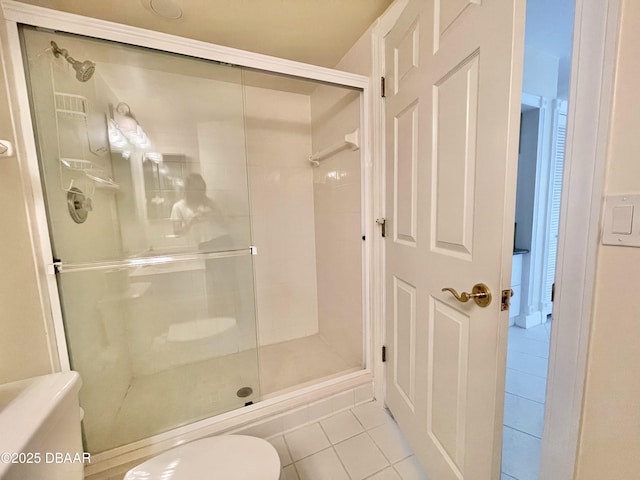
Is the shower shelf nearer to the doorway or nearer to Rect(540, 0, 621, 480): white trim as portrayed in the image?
Rect(540, 0, 621, 480): white trim

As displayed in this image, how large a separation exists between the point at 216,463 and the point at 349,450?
2.39 feet

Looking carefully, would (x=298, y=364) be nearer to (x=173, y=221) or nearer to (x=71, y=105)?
(x=173, y=221)

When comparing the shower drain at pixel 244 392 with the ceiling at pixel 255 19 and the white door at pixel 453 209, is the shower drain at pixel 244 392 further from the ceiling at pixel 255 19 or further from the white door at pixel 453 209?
the ceiling at pixel 255 19

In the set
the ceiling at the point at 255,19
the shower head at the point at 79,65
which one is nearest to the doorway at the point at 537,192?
the ceiling at the point at 255,19

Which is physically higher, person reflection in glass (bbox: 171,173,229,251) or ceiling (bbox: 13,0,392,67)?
ceiling (bbox: 13,0,392,67)

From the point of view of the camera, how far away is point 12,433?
0.52 metres

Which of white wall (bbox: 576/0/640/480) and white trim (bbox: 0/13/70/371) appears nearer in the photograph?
white wall (bbox: 576/0/640/480)

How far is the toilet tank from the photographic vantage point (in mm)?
490

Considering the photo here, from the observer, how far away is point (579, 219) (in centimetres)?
58

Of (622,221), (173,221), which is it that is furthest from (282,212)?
(622,221)

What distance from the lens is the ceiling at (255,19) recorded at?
1255 mm

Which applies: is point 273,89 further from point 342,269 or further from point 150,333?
point 150,333

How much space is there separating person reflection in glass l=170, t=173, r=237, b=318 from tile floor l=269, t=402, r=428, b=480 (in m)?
0.95

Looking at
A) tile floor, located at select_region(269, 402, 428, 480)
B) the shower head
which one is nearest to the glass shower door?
the shower head
